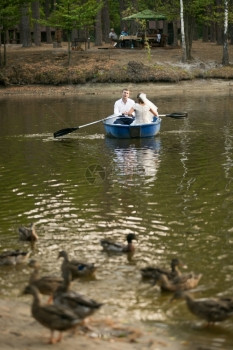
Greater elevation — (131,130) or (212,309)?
(212,309)

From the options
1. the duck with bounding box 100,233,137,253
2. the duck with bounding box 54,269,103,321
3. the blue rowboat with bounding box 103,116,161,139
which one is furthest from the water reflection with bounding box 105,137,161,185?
the duck with bounding box 54,269,103,321

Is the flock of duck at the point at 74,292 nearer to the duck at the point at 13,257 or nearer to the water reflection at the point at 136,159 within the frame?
the duck at the point at 13,257

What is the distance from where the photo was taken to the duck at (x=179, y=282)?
1065cm

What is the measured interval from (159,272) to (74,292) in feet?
6.70

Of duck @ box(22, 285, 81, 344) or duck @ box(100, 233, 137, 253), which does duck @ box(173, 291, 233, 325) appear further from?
duck @ box(100, 233, 137, 253)

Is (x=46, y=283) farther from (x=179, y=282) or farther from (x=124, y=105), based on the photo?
(x=124, y=105)

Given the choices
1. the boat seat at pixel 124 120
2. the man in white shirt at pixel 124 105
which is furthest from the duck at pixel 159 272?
the man in white shirt at pixel 124 105

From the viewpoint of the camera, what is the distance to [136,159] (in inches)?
894

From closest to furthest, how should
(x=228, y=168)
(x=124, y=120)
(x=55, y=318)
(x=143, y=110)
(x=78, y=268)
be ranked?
(x=55, y=318) → (x=78, y=268) → (x=228, y=168) → (x=143, y=110) → (x=124, y=120)

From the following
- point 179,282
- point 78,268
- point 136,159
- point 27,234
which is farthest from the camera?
point 136,159

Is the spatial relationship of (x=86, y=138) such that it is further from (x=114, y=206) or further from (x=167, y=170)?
(x=114, y=206)

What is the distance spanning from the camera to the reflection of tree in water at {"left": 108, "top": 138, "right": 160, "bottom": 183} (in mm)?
19819

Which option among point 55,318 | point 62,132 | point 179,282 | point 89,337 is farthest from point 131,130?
point 55,318

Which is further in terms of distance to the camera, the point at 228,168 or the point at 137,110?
the point at 137,110
